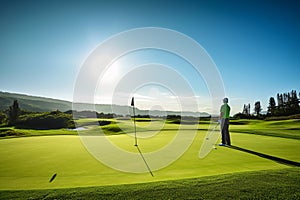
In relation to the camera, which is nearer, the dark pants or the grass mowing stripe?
the grass mowing stripe

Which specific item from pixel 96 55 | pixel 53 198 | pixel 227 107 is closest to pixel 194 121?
pixel 227 107

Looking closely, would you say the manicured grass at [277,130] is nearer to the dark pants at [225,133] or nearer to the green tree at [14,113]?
the dark pants at [225,133]

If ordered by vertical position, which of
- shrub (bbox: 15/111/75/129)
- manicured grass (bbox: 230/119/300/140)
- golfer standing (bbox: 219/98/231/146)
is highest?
golfer standing (bbox: 219/98/231/146)

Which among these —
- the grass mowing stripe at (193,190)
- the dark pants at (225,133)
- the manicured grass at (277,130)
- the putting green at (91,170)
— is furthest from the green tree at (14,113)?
the grass mowing stripe at (193,190)

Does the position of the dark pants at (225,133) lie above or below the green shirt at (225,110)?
below

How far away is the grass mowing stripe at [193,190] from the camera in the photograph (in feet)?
11.0

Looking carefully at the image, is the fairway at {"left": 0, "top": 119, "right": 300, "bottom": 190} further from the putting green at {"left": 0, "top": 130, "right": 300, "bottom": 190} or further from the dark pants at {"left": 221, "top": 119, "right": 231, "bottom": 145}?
the dark pants at {"left": 221, "top": 119, "right": 231, "bottom": 145}

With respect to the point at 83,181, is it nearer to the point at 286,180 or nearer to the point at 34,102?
Result: the point at 286,180

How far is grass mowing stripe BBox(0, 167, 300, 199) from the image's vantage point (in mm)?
3352

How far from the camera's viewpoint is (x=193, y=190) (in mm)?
3561

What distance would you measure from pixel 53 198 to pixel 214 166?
3837mm

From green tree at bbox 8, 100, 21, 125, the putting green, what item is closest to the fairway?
the putting green

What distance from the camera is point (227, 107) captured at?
33.4ft

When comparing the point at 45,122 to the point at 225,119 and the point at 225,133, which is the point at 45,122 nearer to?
the point at 225,119
